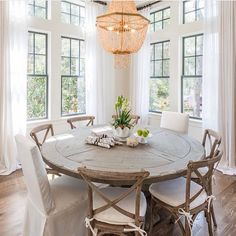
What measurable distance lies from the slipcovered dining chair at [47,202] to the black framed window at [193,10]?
382 centimetres

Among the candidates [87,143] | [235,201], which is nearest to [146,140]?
[87,143]

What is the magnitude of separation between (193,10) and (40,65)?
3.06 meters

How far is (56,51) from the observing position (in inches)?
184

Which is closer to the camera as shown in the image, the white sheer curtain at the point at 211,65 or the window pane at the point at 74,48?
the white sheer curtain at the point at 211,65

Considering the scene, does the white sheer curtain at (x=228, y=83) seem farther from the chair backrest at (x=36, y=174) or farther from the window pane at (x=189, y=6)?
the chair backrest at (x=36, y=174)

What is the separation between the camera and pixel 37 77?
4.57m

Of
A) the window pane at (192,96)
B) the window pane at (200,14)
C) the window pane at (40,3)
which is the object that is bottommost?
the window pane at (192,96)

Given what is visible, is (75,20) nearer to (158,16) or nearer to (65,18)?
(65,18)

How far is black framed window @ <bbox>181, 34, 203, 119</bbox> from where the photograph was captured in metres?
4.59

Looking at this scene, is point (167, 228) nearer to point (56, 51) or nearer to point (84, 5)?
point (56, 51)

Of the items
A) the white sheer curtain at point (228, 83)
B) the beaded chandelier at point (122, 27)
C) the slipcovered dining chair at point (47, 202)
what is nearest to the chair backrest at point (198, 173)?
the slipcovered dining chair at point (47, 202)

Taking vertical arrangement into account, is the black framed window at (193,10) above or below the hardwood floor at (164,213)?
above

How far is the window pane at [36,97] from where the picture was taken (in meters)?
4.52

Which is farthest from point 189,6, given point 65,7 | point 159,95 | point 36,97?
point 36,97
